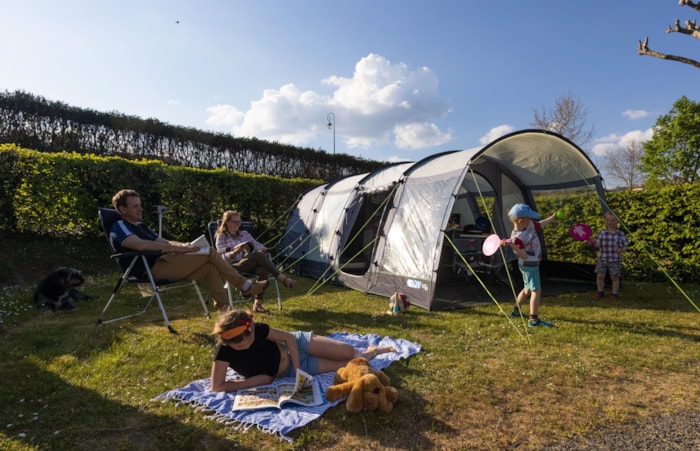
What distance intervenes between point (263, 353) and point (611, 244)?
5.45 m

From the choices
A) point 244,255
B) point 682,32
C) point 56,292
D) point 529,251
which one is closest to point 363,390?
point 529,251

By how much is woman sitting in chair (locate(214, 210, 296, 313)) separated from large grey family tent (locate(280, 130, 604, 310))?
4.51 feet

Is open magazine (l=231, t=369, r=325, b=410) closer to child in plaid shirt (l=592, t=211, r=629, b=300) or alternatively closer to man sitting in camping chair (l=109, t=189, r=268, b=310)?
man sitting in camping chair (l=109, t=189, r=268, b=310)

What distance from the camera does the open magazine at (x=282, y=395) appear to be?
254 centimetres

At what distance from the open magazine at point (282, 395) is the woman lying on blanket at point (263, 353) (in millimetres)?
79

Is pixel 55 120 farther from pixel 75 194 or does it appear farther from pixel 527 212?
pixel 527 212

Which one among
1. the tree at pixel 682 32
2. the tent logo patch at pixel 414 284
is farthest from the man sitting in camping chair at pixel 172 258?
the tree at pixel 682 32

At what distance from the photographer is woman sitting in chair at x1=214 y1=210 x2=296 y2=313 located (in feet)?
16.2

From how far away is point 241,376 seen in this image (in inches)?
120

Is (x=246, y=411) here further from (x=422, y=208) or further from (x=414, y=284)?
(x=422, y=208)

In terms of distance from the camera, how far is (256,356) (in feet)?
9.09

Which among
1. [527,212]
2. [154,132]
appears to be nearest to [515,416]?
[527,212]

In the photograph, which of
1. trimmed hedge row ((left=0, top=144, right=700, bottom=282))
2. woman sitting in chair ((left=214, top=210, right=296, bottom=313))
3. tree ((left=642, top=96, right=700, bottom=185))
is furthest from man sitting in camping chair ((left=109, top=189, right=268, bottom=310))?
tree ((left=642, top=96, right=700, bottom=185))

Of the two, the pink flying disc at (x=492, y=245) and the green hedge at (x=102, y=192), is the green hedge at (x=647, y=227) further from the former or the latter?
the green hedge at (x=102, y=192)
